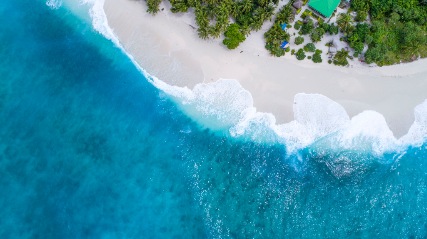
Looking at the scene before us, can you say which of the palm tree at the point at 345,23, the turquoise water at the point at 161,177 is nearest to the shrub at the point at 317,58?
the palm tree at the point at 345,23

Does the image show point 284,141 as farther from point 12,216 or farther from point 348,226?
point 12,216

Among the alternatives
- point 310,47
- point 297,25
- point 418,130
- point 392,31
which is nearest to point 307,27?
point 297,25

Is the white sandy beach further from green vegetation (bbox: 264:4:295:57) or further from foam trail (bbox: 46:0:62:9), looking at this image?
foam trail (bbox: 46:0:62:9)

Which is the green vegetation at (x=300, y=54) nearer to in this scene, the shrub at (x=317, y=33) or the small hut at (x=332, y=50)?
the shrub at (x=317, y=33)

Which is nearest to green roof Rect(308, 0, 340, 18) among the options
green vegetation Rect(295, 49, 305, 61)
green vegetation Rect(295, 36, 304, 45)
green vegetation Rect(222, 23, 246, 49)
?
green vegetation Rect(295, 36, 304, 45)

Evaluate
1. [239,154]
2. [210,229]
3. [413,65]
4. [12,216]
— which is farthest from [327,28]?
[12,216]

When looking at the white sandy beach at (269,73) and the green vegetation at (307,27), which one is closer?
the white sandy beach at (269,73)

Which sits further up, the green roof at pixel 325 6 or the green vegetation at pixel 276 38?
the green roof at pixel 325 6
